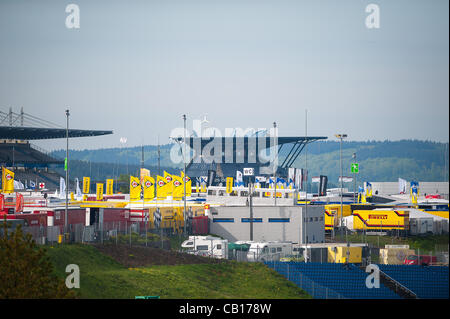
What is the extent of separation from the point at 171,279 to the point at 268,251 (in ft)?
45.4

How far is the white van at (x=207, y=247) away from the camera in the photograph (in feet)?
155

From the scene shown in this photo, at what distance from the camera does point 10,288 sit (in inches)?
1027

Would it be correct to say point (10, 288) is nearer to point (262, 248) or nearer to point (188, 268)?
point (188, 268)

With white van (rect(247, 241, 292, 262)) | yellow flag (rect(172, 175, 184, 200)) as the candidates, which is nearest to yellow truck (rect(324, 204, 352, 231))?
yellow flag (rect(172, 175, 184, 200))

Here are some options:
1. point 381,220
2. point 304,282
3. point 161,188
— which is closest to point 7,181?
point 161,188

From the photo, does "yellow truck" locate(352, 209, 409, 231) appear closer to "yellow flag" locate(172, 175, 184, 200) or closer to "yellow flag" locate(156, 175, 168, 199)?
"yellow flag" locate(172, 175, 184, 200)

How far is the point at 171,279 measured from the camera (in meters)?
35.0

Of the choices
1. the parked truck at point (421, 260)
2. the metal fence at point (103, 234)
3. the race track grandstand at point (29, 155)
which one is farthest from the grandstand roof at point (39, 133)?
the parked truck at point (421, 260)

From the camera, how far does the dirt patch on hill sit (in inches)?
1515

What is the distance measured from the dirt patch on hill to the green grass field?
861mm

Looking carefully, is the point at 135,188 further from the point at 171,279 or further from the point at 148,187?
the point at 171,279

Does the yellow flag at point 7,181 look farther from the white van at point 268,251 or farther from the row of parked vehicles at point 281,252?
the white van at point 268,251
